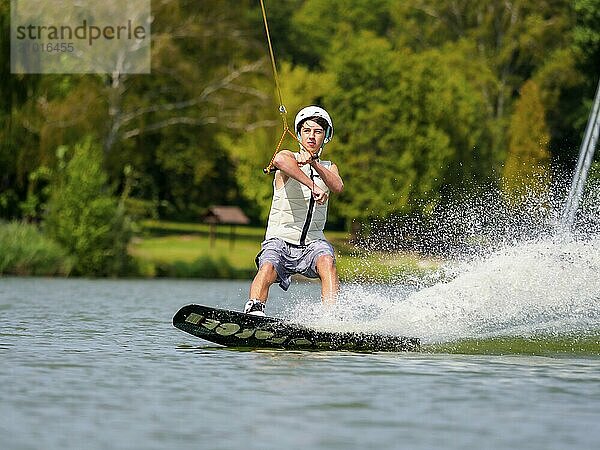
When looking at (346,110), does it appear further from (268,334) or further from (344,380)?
(344,380)

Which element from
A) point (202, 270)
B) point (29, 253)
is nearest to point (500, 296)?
point (29, 253)

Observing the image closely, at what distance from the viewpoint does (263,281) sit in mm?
11875

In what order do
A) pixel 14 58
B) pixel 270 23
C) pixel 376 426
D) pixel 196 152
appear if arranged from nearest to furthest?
pixel 376 426 → pixel 14 58 → pixel 196 152 → pixel 270 23

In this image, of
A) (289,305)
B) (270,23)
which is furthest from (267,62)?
(289,305)

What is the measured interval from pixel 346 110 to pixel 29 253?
20.4 meters

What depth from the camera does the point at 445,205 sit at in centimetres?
4638

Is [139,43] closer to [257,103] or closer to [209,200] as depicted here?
[257,103]

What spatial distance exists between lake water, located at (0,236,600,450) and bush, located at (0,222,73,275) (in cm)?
1750

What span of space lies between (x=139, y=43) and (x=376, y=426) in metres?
41.2

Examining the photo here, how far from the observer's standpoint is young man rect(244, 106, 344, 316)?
11.6m

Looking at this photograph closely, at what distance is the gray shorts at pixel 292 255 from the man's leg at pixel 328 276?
49mm

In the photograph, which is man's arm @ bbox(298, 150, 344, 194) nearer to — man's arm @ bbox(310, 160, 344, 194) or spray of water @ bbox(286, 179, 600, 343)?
man's arm @ bbox(310, 160, 344, 194)

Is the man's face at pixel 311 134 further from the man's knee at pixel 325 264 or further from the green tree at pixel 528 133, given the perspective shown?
the green tree at pixel 528 133

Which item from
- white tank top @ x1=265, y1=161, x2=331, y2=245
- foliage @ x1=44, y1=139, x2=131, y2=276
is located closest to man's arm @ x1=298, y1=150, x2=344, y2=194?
white tank top @ x1=265, y1=161, x2=331, y2=245
